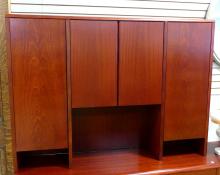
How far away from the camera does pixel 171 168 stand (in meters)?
1.80

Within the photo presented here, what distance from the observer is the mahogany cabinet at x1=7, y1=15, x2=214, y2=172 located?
1615 mm

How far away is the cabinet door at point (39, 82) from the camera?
1588 millimetres

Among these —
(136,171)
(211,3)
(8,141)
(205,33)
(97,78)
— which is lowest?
(136,171)

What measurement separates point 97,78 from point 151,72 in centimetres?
38

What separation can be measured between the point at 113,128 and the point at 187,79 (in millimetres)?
708

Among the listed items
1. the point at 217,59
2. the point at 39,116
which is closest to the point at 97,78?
the point at 39,116

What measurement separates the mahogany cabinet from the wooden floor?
7 cm

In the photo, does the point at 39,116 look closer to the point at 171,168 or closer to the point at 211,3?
the point at 171,168

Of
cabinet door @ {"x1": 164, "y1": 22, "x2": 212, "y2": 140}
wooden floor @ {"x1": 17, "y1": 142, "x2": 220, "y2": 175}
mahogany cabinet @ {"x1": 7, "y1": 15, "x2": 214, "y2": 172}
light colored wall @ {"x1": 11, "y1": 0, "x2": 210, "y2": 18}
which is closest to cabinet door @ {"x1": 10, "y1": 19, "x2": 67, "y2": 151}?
mahogany cabinet @ {"x1": 7, "y1": 15, "x2": 214, "y2": 172}

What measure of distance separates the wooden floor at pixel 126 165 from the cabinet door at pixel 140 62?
0.46 m

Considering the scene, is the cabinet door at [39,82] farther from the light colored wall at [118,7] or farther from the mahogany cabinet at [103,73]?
the light colored wall at [118,7]

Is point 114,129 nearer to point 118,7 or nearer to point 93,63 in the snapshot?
point 93,63

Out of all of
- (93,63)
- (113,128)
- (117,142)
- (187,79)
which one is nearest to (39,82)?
(93,63)

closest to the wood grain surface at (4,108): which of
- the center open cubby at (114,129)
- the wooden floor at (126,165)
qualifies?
the wooden floor at (126,165)
